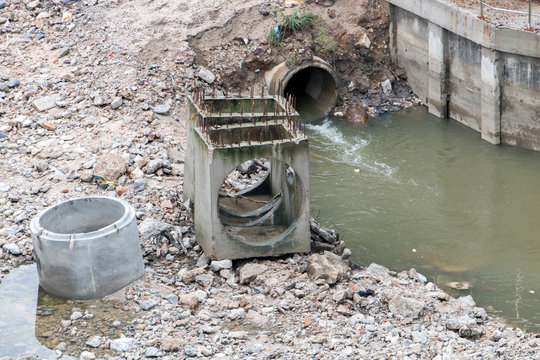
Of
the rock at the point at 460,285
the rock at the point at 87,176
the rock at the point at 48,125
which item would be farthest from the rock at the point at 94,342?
the rock at the point at 48,125

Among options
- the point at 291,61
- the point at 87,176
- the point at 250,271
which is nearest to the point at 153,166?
the point at 87,176

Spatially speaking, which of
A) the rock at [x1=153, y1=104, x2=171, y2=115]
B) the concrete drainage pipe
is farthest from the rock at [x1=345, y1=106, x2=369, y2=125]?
the rock at [x1=153, y1=104, x2=171, y2=115]

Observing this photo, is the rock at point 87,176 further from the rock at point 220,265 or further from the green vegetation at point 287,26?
the green vegetation at point 287,26

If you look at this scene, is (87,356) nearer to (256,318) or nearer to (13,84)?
(256,318)

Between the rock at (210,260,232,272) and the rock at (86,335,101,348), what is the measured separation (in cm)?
174

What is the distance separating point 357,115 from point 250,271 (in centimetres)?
722

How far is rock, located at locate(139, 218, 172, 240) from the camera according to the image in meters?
9.18

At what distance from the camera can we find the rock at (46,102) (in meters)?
12.9

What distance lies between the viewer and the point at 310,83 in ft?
54.3

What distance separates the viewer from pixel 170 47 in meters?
14.5

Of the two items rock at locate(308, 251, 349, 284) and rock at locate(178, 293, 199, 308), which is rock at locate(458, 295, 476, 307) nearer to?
rock at locate(308, 251, 349, 284)

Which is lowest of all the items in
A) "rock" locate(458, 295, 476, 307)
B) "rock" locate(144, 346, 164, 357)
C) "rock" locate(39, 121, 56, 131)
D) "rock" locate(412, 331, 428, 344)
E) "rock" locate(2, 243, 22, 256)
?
"rock" locate(458, 295, 476, 307)

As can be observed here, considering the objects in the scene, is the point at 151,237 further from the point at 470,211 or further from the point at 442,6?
the point at 442,6

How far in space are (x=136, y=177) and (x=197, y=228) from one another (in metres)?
1.89
